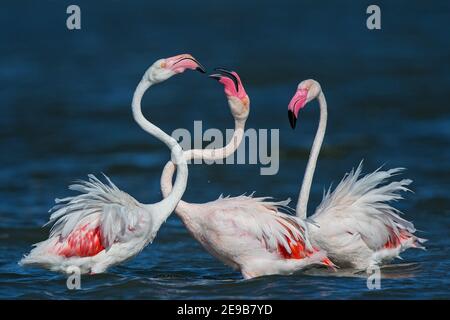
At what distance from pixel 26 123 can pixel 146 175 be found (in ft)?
14.7

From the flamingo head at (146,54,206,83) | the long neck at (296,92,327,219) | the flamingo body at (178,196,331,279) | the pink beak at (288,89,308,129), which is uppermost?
the flamingo head at (146,54,206,83)

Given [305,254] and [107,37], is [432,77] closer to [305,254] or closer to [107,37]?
[107,37]

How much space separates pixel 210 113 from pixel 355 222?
1045cm

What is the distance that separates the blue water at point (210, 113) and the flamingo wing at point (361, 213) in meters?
0.47

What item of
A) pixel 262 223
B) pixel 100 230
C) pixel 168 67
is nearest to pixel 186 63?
pixel 168 67

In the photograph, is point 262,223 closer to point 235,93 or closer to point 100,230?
point 235,93

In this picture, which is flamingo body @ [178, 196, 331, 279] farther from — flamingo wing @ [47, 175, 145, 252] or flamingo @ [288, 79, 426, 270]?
flamingo wing @ [47, 175, 145, 252]

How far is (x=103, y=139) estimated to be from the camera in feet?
Result: 66.7

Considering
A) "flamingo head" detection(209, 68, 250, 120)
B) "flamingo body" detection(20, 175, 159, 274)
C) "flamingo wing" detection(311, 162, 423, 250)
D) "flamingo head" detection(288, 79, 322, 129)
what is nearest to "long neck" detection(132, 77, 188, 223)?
"flamingo body" detection(20, 175, 159, 274)

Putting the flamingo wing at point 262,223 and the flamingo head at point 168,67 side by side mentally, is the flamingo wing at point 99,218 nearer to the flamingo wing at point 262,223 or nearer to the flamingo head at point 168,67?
the flamingo wing at point 262,223

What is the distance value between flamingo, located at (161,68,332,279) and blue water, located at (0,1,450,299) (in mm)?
211

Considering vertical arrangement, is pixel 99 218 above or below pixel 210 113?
below

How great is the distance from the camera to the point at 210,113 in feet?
70.1

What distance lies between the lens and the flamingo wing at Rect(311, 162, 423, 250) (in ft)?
36.5
